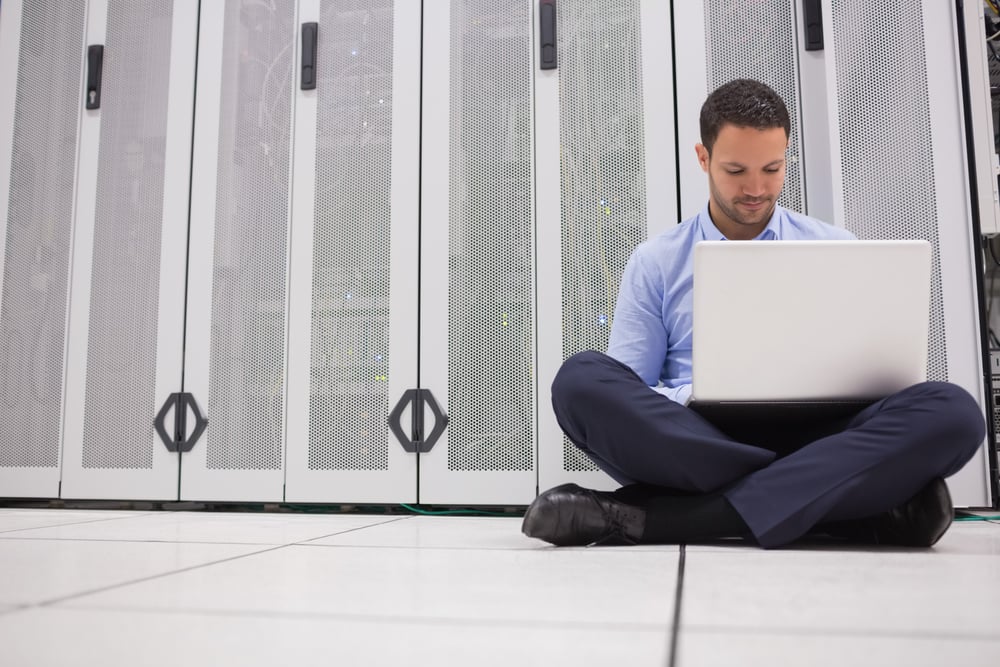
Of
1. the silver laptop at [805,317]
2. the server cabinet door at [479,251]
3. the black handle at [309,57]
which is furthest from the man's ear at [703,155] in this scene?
the black handle at [309,57]

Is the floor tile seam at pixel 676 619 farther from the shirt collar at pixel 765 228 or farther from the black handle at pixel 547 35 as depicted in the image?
the black handle at pixel 547 35

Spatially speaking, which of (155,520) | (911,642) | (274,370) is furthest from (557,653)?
(274,370)

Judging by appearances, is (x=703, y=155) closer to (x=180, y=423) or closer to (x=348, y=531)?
(x=348, y=531)

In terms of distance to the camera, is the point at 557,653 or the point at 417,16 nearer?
the point at 557,653

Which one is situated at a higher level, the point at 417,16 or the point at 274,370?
the point at 417,16

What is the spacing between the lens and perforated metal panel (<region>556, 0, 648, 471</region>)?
249cm

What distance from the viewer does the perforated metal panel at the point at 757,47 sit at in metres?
2.49

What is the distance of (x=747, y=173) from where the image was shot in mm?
1947

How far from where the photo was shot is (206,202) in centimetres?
277

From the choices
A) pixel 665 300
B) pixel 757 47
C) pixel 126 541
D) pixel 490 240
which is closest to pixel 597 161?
pixel 490 240

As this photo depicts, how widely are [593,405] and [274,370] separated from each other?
1433 millimetres

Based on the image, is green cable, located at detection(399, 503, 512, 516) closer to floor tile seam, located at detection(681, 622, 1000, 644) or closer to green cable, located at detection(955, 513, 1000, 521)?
green cable, located at detection(955, 513, 1000, 521)

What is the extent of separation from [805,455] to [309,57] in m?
2.11

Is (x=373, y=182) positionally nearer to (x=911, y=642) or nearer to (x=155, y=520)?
(x=155, y=520)
